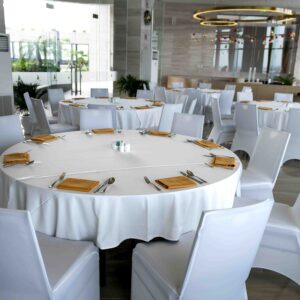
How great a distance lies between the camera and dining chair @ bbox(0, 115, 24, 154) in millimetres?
3373

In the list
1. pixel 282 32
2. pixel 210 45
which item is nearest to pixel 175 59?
pixel 210 45

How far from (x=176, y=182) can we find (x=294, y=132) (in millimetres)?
3623

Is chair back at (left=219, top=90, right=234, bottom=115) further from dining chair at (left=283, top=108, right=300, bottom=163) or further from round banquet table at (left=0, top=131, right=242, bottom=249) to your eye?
round banquet table at (left=0, top=131, right=242, bottom=249)

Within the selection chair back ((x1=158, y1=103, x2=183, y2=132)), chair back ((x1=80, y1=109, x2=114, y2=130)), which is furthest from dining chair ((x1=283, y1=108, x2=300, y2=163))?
chair back ((x1=80, y1=109, x2=114, y2=130))

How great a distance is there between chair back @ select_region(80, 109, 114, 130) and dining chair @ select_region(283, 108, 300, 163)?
8.84 ft

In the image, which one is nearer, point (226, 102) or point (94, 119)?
point (94, 119)

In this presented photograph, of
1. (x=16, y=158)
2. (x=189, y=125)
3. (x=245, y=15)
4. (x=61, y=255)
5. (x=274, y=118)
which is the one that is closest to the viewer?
(x=61, y=255)

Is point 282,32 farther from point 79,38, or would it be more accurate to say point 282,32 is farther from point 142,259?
point 142,259

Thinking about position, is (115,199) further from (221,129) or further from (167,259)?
(221,129)

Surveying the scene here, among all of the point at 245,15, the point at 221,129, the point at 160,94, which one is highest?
the point at 245,15

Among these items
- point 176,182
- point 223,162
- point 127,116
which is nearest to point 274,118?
point 127,116

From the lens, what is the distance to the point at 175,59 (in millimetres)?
15164

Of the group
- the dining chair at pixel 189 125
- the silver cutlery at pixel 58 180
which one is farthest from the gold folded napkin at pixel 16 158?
the dining chair at pixel 189 125

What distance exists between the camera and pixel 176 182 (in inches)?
78.1
